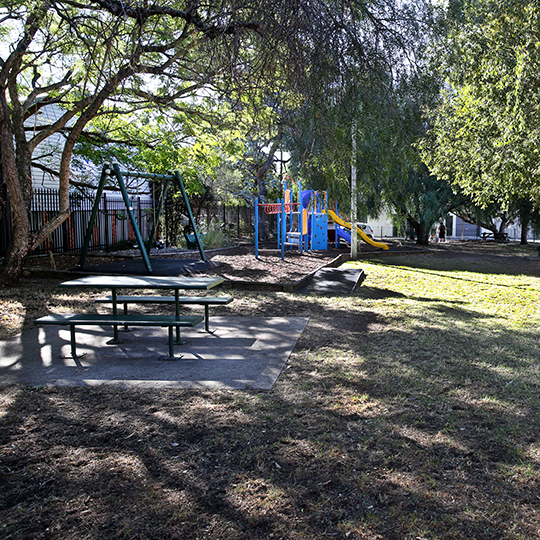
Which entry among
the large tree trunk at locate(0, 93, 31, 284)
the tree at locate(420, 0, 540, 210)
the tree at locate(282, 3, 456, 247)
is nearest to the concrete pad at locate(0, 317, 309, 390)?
the tree at locate(282, 3, 456, 247)

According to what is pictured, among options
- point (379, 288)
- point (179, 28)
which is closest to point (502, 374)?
point (379, 288)

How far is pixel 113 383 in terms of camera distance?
15.3 ft

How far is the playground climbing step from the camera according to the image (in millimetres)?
10742

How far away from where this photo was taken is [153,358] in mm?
5473

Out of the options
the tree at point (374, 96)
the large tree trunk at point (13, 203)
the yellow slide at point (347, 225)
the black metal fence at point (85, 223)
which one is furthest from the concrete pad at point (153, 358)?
the yellow slide at point (347, 225)

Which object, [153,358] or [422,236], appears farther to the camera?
[422,236]

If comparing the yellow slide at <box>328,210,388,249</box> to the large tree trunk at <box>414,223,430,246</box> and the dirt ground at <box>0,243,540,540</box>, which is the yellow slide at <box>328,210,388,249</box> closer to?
the large tree trunk at <box>414,223,430,246</box>

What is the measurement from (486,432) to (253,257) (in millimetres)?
14233

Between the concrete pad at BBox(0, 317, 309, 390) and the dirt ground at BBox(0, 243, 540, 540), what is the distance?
0.85 ft

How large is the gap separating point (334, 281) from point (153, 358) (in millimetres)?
6960

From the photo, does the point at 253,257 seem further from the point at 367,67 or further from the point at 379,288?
the point at 367,67

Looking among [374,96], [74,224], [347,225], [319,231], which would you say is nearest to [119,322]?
[374,96]

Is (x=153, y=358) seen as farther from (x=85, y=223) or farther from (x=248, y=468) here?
(x=85, y=223)

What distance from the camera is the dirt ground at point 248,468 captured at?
2613 mm
